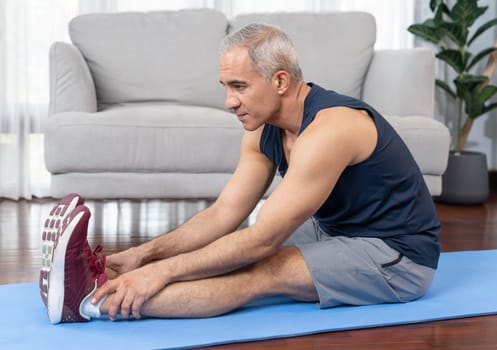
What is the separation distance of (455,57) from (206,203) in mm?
1581

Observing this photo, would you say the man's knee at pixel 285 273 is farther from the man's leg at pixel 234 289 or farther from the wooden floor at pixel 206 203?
the wooden floor at pixel 206 203

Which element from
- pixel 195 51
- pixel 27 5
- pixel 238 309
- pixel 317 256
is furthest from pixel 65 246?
pixel 27 5

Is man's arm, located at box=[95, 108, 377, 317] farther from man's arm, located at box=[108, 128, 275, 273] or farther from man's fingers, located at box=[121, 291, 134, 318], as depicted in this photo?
man's arm, located at box=[108, 128, 275, 273]

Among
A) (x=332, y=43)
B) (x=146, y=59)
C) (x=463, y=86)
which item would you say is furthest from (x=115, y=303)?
(x=463, y=86)

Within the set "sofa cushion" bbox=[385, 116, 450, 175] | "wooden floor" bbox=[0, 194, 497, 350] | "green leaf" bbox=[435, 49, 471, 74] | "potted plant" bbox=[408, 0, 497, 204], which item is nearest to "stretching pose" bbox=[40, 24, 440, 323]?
"wooden floor" bbox=[0, 194, 497, 350]

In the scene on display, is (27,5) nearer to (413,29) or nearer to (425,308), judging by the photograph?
(413,29)

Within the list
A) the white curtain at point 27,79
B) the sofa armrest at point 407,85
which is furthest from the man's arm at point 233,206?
the white curtain at point 27,79

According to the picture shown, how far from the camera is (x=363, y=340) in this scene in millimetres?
1835

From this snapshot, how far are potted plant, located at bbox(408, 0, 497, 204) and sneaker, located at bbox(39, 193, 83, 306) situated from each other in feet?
8.29

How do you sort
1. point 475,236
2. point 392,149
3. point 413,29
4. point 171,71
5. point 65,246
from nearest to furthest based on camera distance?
point 65,246
point 392,149
point 475,236
point 171,71
point 413,29

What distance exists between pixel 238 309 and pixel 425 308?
0.51 meters

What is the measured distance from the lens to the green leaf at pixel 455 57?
409cm

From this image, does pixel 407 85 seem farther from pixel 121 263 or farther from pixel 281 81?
pixel 121 263

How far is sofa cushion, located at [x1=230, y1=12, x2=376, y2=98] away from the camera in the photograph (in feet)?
12.6
